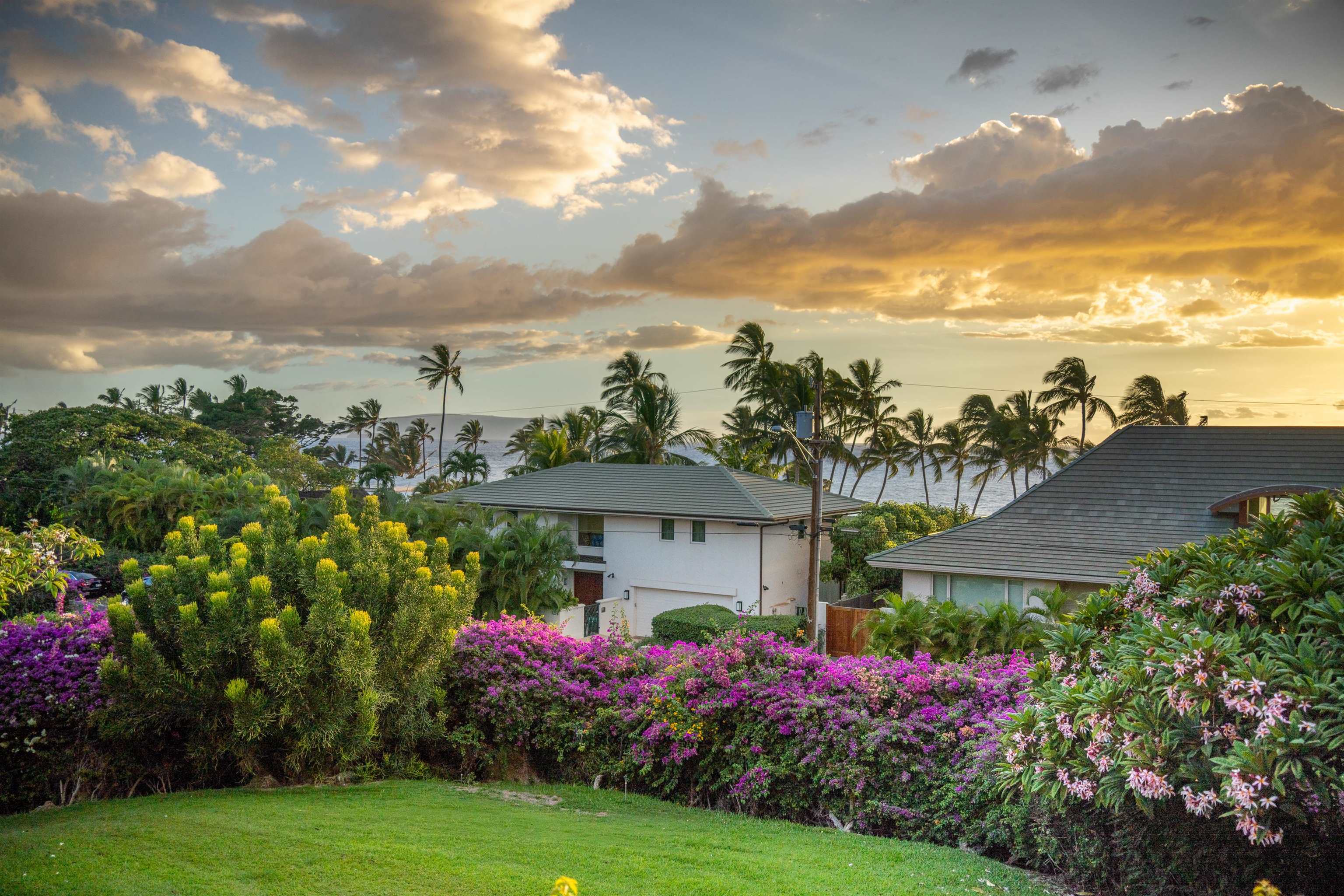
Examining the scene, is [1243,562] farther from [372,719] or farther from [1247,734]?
[372,719]

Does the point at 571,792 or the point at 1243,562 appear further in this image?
the point at 571,792

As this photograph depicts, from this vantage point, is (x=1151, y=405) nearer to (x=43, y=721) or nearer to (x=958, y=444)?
(x=958, y=444)

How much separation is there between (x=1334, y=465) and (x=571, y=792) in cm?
1865

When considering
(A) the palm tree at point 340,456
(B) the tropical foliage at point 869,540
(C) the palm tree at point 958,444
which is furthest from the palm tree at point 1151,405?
(A) the palm tree at point 340,456

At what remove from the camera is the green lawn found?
19.6 feet

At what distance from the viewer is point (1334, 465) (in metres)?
18.3

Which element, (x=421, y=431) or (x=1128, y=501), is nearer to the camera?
(x=1128, y=501)

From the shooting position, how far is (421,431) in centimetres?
8931

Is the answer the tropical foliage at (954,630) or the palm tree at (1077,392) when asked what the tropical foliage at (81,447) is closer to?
the tropical foliage at (954,630)

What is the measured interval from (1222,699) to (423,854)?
6.04 meters

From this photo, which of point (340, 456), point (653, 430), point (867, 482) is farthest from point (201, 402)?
point (867, 482)

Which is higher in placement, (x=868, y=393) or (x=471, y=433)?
(x=868, y=393)

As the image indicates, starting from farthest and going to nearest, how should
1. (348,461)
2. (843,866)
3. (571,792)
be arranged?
(348,461) → (571,792) → (843,866)

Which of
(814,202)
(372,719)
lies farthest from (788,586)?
(372,719)
